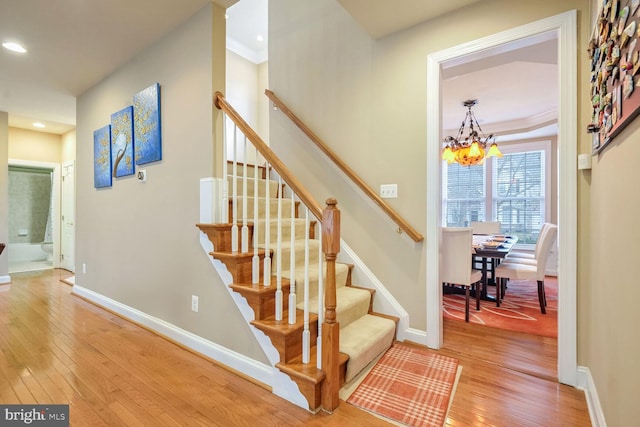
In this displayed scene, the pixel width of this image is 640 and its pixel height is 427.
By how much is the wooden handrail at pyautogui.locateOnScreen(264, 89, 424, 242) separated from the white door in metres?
4.68

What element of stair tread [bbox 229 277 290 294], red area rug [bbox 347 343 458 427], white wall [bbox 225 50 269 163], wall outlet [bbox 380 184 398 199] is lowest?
red area rug [bbox 347 343 458 427]

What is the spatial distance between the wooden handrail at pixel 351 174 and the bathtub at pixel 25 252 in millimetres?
7261

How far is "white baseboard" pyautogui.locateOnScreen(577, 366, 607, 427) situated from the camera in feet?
4.44

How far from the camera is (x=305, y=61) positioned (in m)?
2.98

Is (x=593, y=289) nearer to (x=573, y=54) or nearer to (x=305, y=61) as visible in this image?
(x=573, y=54)

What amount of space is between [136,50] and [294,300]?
2.76 meters

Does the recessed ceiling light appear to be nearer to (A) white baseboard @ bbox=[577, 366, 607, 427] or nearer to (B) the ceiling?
(B) the ceiling

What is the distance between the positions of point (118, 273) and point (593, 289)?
152 inches

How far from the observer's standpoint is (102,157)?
3.25m

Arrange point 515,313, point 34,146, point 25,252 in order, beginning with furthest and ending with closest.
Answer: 1. point 25,252
2. point 34,146
3. point 515,313

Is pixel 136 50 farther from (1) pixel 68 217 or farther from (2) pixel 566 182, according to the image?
(1) pixel 68 217

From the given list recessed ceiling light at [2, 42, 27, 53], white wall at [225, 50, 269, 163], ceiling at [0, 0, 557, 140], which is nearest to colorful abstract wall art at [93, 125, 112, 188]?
ceiling at [0, 0, 557, 140]

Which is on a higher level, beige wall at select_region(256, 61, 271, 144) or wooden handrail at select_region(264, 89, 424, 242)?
beige wall at select_region(256, 61, 271, 144)

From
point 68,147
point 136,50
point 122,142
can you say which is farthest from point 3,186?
point 136,50
